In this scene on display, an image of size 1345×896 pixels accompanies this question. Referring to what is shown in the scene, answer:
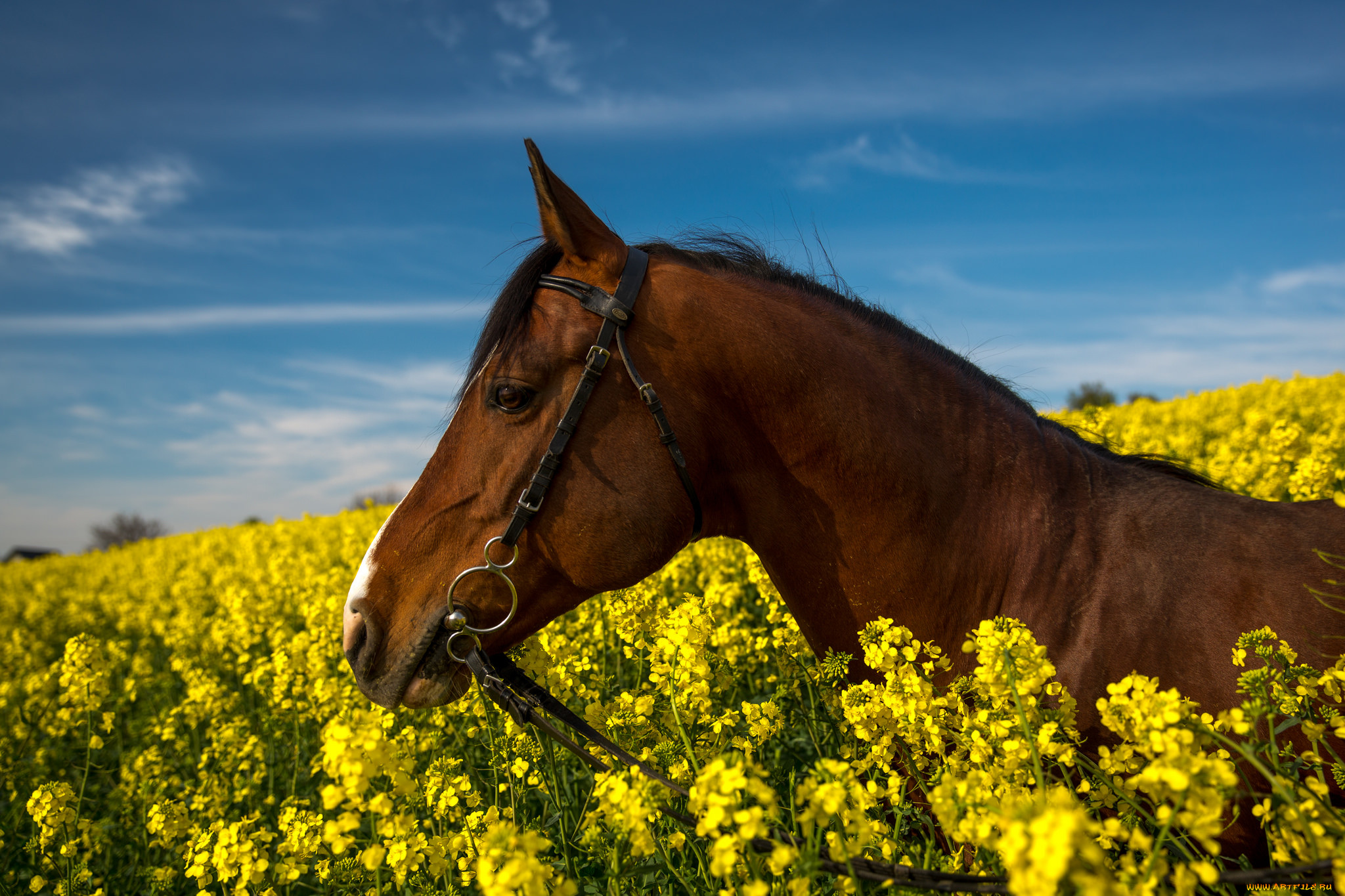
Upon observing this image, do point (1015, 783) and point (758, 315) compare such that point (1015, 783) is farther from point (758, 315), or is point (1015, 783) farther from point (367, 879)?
point (367, 879)

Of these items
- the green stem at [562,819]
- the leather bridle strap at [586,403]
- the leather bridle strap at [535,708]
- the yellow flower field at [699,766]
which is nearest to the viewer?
the yellow flower field at [699,766]

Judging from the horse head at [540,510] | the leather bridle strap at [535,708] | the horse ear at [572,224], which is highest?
the horse ear at [572,224]

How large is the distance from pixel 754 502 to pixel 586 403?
2.10 ft

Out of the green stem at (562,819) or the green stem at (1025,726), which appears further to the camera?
the green stem at (562,819)

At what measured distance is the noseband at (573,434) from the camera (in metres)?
2.31

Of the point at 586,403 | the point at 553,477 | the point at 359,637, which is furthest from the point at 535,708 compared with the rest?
the point at 586,403

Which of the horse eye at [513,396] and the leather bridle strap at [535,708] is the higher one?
the horse eye at [513,396]

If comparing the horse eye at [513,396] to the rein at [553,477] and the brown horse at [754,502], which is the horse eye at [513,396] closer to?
the brown horse at [754,502]

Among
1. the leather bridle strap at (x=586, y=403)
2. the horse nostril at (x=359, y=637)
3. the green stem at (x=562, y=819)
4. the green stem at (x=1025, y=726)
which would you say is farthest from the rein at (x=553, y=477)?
the green stem at (x=1025, y=726)

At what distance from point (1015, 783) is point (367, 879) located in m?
2.33

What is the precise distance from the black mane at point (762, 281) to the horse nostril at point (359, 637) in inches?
30.6

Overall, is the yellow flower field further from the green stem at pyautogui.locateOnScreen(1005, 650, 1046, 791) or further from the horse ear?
the horse ear

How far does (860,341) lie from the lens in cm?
254

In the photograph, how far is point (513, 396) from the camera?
2.39 meters
